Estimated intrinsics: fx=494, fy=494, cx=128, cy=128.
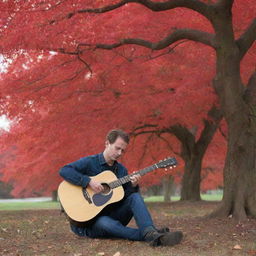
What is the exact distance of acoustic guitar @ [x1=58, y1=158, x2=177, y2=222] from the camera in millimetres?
5305

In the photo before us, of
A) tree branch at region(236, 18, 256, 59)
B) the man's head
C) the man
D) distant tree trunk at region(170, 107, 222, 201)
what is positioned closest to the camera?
the man

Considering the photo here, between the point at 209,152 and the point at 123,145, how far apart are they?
53.9 feet

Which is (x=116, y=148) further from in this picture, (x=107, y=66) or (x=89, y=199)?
(x=107, y=66)

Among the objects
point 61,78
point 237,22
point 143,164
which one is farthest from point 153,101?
point 143,164

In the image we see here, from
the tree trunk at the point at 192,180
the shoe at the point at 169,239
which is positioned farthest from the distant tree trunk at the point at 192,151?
the shoe at the point at 169,239

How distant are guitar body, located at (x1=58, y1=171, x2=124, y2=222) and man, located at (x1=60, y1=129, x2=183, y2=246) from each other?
0.09 meters

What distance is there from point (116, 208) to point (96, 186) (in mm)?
405

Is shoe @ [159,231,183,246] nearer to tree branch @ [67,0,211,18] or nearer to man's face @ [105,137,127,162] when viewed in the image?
man's face @ [105,137,127,162]

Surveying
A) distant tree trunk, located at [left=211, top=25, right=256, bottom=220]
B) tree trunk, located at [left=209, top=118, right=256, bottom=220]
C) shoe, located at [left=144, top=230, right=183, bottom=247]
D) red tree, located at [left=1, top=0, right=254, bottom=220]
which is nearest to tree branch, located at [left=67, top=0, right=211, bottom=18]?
red tree, located at [left=1, top=0, right=254, bottom=220]

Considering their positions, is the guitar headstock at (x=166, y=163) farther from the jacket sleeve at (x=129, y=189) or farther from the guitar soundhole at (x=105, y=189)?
the guitar soundhole at (x=105, y=189)

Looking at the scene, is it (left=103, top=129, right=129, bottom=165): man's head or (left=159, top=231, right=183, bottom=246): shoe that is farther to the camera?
(left=103, top=129, right=129, bottom=165): man's head

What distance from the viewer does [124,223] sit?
5633mm

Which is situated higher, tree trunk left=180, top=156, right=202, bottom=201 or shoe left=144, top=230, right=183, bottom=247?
shoe left=144, top=230, right=183, bottom=247

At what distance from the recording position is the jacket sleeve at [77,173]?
5359 millimetres
